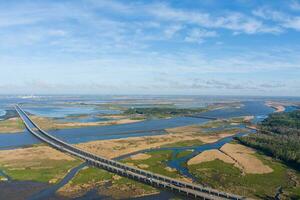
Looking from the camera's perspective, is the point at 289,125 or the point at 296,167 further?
the point at 289,125

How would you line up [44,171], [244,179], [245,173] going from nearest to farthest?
1. [244,179]
2. [245,173]
3. [44,171]

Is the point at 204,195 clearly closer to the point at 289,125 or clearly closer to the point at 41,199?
the point at 41,199

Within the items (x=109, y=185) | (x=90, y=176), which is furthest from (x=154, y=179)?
(x=90, y=176)

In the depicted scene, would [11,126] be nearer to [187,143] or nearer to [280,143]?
[187,143]

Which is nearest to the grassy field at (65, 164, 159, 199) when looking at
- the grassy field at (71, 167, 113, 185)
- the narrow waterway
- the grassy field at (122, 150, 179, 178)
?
the grassy field at (71, 167, 113, 185)

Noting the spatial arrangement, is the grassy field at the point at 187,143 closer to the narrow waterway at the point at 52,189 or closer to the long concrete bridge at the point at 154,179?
the long concrete bridge at the point at 154,179

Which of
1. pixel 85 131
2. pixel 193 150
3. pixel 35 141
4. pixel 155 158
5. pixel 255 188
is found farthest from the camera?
pixel 85 131

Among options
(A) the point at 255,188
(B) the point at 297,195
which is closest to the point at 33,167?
(A) the point at 255,188
